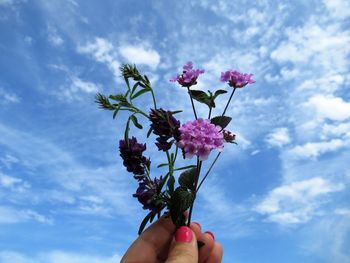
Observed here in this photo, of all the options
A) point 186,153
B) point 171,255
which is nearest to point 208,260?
point 171,255

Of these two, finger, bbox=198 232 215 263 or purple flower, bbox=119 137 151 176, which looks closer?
purple flower, bbox=119 137 151 176

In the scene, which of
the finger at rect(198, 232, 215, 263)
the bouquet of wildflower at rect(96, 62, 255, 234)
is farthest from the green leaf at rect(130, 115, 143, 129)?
the finger at rect(198, 232, 215, 263)

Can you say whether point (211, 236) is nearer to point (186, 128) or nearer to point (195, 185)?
point (195, 185)

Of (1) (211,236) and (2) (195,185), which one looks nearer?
(2) (195,185)

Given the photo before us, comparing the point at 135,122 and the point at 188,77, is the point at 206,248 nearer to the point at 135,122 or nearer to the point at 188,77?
the point at 135,122

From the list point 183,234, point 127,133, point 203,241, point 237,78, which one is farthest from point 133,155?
point 237,78

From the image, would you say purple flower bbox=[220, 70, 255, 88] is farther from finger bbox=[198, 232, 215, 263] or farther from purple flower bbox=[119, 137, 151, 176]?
finger bbox=[198, 232, 215, 263]

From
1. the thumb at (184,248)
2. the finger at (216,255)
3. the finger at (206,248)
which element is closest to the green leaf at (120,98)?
the thumb at (184,248)

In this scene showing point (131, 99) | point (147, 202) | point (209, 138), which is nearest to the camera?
point (209, 138)
